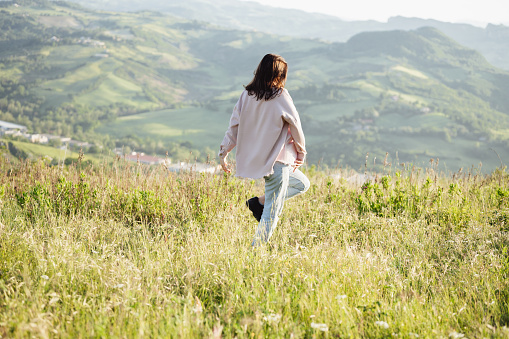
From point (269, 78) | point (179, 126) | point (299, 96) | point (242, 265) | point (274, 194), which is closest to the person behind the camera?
point (242, 265)

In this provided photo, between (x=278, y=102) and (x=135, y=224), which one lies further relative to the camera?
(x=135, y=224)

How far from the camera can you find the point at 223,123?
110000 millimetres

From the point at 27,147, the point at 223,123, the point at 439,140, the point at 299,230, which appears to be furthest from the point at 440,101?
the point at 299,230

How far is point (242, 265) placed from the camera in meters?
2.94

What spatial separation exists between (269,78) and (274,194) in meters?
1.02

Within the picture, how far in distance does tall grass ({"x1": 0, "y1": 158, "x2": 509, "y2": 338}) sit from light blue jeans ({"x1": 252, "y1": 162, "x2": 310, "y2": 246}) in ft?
0.70

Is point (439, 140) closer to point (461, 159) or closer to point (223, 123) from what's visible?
point (461, 159)

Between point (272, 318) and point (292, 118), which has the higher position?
point (292, 118)

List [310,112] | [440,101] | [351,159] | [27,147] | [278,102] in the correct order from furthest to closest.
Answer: [440,101] → [310,112] → [351,159] → [27,147] → [278,102]

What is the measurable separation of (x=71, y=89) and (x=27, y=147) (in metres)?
78.5

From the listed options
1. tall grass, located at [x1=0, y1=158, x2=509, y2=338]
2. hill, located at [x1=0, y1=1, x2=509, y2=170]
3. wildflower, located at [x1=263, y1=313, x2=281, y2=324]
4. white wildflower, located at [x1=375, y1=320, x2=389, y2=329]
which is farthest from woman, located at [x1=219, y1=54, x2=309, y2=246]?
hill, located at [x1=0, y1=1, x2=509, y2=170]

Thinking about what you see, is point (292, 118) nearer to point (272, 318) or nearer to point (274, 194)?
point (274, 194)

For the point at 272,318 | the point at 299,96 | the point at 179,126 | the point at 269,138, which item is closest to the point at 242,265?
the point at 272,318

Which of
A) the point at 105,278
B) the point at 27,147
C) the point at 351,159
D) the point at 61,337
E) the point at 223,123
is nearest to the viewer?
the point at 61,337
